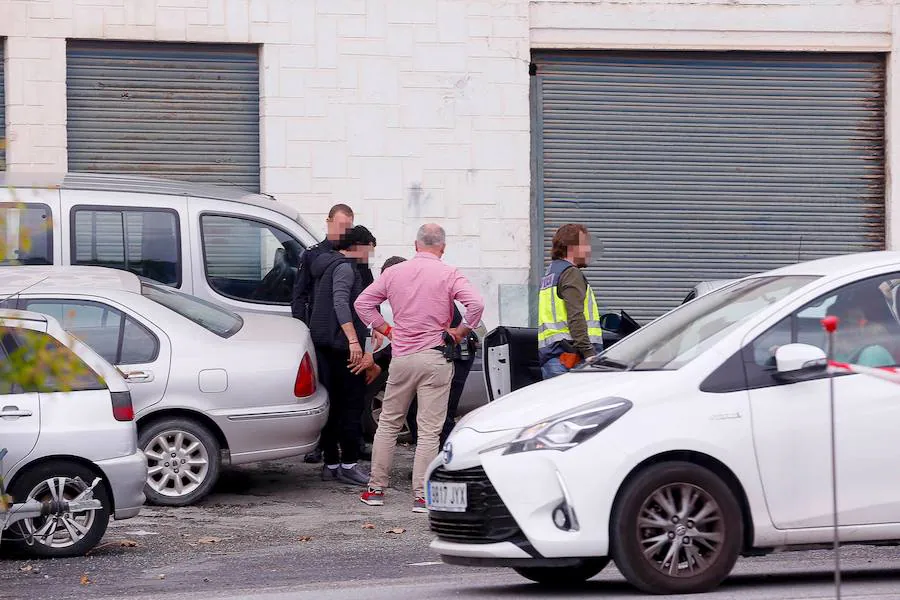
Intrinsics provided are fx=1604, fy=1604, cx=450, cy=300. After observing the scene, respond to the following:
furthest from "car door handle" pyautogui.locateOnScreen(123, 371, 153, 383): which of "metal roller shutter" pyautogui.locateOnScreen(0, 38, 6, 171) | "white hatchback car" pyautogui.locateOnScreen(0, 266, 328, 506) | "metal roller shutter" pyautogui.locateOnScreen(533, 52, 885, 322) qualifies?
"metal roller shutter" pyautogui.locateOnScreen(533, 52, 885, 322)

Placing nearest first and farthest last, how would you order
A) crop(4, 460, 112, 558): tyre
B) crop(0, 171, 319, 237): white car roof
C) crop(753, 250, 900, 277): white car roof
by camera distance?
crop(753, 250, 900, 277): white car roof → crop(4, 460, 112, 558): tyre → crop(0, 171, 319, 237): white car roof

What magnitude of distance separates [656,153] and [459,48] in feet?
8.28

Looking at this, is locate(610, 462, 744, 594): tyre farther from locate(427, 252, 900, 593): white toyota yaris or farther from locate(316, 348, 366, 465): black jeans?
locate(316, 348, 366, 465): black jeans

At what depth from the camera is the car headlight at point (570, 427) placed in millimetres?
6750

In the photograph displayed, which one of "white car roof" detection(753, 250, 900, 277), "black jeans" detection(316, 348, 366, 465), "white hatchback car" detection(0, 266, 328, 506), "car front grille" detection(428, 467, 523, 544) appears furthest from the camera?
"black jeans" detection(316, 348, 366, 465)

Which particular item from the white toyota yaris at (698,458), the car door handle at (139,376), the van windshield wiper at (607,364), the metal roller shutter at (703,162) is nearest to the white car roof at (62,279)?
the car door handle at (139,376)

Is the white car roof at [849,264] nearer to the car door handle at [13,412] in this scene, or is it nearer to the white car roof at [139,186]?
the car door handle at [13,412]

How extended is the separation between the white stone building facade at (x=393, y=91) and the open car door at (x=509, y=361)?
496cm

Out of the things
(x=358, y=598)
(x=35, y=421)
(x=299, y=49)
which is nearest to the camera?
(x=358, y=598)

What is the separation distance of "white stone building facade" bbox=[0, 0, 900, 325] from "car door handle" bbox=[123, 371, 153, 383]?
624 centimetres

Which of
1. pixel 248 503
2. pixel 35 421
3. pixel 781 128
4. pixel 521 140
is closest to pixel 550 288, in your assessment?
pixel 248 503

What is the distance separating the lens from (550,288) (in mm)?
10805

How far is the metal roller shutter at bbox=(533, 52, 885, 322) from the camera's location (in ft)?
58.1

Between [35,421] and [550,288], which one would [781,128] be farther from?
[35,421]
